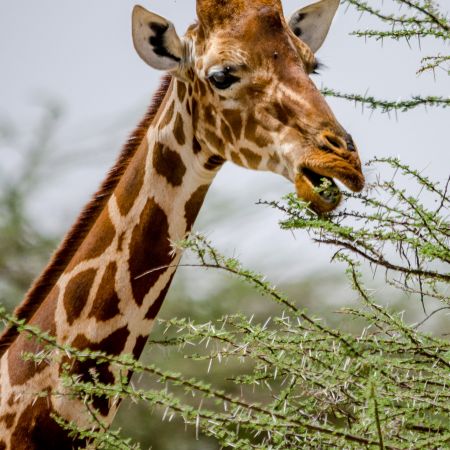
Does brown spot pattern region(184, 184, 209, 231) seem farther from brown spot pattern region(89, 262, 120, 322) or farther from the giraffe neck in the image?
brown spot pattern region(89, 262, 120, 322)

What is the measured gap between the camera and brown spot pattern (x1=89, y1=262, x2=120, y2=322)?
9.90 feet

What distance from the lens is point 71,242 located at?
3.32m

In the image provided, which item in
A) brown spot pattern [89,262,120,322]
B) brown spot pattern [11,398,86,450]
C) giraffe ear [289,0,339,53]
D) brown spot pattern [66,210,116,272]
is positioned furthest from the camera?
giraffe ear [289,0,339,53]

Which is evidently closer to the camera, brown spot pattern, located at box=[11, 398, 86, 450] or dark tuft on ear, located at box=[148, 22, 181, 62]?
brown spot pattern, located at box=[11, 398, 86, 450]

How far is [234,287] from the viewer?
739 centimetres

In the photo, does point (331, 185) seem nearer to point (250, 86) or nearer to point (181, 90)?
point (250, 86)

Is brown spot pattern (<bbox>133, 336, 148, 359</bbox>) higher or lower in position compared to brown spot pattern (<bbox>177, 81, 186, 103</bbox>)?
lower

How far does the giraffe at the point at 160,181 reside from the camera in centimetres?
291

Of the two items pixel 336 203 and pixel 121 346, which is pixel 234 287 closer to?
pixel 121 346

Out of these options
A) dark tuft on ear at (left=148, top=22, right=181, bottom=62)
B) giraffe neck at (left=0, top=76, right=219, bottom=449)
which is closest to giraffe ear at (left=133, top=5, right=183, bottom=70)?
dark tuft on ear at (left=148, top=22, right=181, bottom=62)

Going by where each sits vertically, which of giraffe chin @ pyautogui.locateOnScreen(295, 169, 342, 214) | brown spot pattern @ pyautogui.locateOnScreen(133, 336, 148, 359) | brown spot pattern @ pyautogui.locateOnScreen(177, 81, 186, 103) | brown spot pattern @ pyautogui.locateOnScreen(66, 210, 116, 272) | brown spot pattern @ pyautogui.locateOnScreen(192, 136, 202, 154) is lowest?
brown spot pattern @ pyautogui.locateOnScreen(133, 336, 148, 359)

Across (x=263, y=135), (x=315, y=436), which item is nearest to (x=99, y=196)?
(x=263, y=135)

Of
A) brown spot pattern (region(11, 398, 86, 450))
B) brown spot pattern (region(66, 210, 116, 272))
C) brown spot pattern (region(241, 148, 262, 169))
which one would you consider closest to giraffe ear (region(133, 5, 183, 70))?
brown spot pattern (region(241, 148, 262, 169))

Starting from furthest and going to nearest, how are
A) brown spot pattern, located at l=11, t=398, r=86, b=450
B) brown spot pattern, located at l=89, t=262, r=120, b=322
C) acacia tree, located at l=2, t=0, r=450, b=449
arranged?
brown spot pattern, located at l=89, t=262, r=120, b=322 → brown spot pattern, located at l=11, t=398, r=86, b=450 → acacia tree, located at l=2, t=0, r=450, b=449
